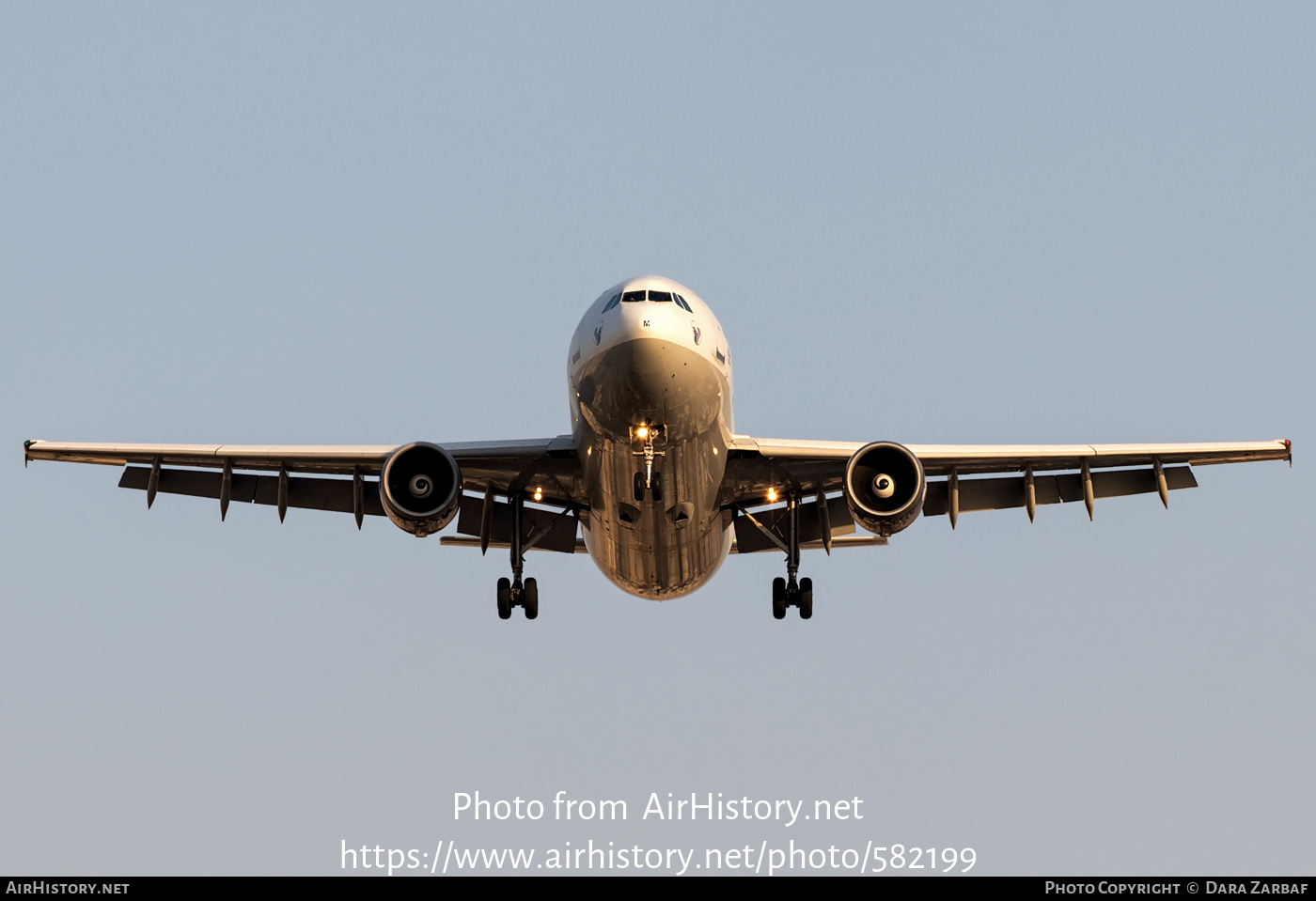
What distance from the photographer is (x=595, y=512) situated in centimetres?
2709

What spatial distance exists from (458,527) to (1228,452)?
14.4 meters

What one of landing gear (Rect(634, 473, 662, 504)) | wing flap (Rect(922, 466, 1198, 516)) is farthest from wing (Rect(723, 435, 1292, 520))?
landing gear (Rect(634, 473, 662, 504))

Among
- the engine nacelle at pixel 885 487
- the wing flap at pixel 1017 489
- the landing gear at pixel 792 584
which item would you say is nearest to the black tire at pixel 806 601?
the landing gear at pixel 792 584

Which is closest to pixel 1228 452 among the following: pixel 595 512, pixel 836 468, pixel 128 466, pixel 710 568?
pixel 836 468

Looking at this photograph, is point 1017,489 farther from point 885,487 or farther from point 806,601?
point 885,487

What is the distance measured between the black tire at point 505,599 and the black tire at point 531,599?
0.33m

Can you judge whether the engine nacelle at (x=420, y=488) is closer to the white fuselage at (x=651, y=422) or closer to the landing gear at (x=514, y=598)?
the white fuselage at (x=651, y=422)

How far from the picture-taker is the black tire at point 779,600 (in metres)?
30.2

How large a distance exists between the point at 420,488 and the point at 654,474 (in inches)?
147

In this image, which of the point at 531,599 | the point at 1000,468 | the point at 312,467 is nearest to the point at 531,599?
the point at 531,599

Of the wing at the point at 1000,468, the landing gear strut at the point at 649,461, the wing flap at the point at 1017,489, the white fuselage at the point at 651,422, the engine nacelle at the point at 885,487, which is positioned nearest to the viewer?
the white fuselage at the point at 651,422

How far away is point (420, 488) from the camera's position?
2517 centimetres
